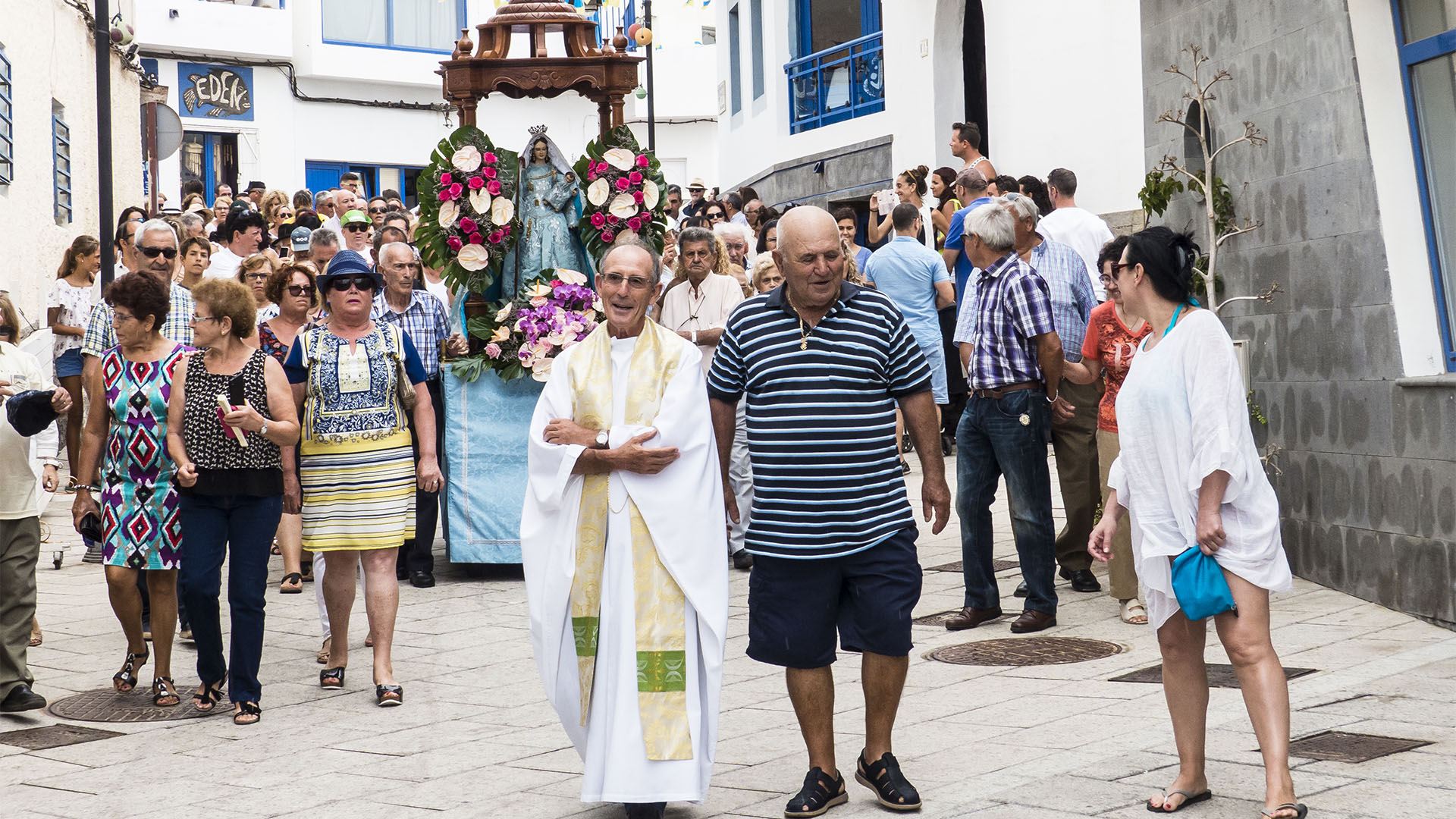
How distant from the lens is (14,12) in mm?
15625

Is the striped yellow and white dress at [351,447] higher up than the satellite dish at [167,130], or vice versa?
the satellite dish at [167,130]

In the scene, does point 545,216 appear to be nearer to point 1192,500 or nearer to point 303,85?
point 1192,500

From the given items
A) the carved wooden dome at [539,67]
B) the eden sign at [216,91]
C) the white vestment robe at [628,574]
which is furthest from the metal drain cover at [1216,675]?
the eden sign at [216,91]

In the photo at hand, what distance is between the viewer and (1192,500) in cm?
499

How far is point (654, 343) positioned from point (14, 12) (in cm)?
1262

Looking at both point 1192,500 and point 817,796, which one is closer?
point 1192,500

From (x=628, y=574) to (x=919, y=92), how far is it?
16.1 m

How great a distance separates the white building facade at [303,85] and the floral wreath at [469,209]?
63.5 ft

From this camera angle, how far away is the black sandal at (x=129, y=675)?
7.64 metres

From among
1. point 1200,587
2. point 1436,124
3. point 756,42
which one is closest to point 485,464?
point 1436,124

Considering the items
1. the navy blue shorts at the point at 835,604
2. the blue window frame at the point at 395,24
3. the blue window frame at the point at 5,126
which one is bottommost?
the navy blue shorts at the point at 835,604

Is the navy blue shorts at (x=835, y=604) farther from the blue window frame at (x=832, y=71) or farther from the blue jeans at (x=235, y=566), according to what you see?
the blue window frame at (x=832, y=71)

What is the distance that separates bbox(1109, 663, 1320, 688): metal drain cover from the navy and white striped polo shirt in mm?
2067

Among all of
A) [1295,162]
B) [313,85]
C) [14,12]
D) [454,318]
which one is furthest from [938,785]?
[313,85]
